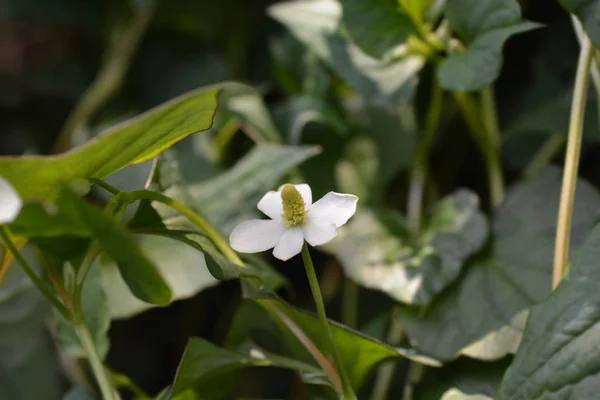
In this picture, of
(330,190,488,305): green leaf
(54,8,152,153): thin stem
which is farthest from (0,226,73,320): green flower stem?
(54,8,152,153): thin stem

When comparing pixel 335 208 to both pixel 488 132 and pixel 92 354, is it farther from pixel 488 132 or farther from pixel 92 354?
pixel 488 132

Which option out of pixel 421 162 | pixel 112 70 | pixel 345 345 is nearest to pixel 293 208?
pixel 345 345

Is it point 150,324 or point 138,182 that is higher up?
point 138,182

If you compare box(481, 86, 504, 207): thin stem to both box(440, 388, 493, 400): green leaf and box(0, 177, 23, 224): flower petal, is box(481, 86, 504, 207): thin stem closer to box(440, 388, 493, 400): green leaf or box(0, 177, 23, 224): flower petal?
box(440, 388, 493, 400): green leaf

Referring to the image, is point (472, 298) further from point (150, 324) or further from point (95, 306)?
point (150, 324)

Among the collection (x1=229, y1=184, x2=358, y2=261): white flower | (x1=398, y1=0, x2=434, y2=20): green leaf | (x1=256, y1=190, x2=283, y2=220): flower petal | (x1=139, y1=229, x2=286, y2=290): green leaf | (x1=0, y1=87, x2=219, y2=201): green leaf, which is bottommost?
(x1=139, y1=229, x2=286, y2=290): green leaf

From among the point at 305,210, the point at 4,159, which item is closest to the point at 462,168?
the point at 305,210

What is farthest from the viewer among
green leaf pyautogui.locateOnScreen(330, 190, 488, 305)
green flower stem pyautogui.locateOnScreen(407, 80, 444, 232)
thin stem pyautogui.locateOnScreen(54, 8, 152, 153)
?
thin stem pyautogui.locateOnScreen(54, 8, 152, 153)
